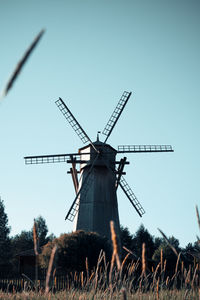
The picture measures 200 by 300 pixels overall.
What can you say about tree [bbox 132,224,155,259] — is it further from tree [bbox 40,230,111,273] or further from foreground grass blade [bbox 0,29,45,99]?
foreground grass blade [bbox 0,29,45,99]

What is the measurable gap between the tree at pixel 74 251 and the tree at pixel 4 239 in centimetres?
2428

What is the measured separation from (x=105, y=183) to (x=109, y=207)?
1480mm

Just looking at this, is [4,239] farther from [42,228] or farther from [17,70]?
[17,70]

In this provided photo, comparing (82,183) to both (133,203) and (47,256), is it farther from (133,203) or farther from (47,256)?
(47,256)

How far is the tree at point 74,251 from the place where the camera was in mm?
18203

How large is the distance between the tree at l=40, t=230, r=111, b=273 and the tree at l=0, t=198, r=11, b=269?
24.3 m

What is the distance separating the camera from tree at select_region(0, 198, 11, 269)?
42.1 meters

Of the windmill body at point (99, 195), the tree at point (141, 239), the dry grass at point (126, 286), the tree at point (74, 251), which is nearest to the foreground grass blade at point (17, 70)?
the dry grass at point (126, 286)

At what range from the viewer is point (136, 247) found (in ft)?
158

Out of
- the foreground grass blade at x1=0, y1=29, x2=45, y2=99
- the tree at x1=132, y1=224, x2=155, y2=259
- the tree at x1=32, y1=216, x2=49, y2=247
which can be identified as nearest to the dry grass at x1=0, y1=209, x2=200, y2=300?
the foreground grass blade at x1=0, y1=29, x2=45, y2=99

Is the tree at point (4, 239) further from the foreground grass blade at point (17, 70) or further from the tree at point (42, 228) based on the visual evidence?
the foreground grass blade at point (17, 70)

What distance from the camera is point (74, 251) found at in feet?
60.3

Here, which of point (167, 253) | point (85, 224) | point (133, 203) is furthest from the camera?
point (167, 253)

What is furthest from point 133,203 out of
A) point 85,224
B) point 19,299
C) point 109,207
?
point 19,299
